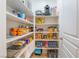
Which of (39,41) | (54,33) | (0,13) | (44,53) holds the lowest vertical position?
(44,53)

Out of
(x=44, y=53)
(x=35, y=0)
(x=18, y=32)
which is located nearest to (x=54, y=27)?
(x=44, y=53)

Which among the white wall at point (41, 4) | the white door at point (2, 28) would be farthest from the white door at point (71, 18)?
the white wall at point (41, 4)

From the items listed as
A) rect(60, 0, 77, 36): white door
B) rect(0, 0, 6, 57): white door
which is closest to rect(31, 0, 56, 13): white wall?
rect(60, 0, 77, 36): white door

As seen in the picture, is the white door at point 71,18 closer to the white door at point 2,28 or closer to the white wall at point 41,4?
the white door at point 2,28

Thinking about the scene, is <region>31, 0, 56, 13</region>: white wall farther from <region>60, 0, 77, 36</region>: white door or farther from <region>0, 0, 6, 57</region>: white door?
<region>0, 0, 6, 57</region>: white door

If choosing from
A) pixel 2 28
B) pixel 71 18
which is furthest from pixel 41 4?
pixel 2 28

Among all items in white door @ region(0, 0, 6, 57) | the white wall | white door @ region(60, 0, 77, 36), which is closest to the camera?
white door @ region(0, 0, 6, 57)

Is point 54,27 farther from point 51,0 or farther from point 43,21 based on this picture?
point 51,0

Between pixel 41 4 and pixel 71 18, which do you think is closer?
pixel 71 18

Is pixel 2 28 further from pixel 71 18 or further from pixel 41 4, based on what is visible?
pixel 41 4

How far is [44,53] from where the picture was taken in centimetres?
527

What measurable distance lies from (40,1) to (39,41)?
191cm

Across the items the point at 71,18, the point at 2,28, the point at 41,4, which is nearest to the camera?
the point at 2,28

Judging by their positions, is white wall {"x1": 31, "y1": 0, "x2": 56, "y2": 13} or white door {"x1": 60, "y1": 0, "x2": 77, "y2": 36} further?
white wall {"x1": 31, "y1": 0, "x2": 56, "y2": 13}
